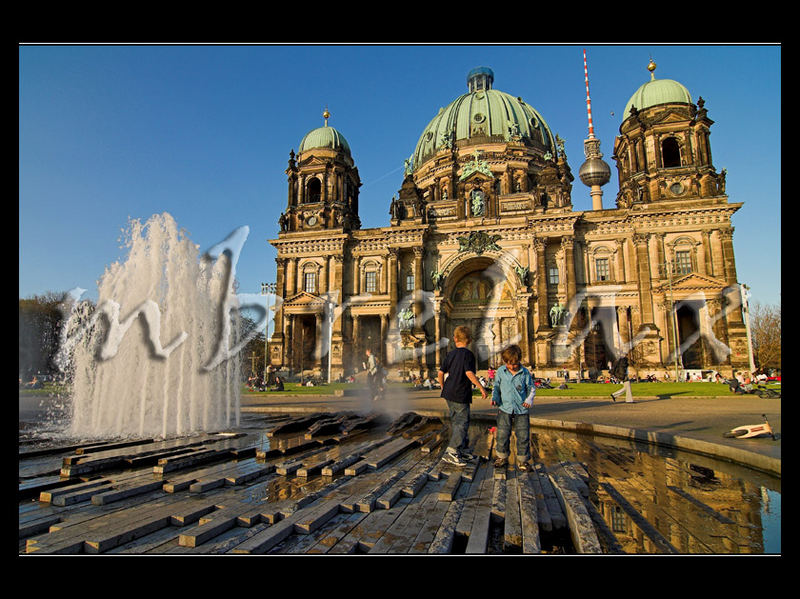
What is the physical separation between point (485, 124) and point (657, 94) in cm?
1836

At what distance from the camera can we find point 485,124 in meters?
53.8

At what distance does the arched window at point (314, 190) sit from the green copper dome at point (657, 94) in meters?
31.8

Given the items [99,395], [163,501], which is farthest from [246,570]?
[99,395]

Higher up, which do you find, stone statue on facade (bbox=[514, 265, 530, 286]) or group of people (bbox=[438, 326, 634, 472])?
stone statue on facade (bbox=[514, 265, 530, 286])

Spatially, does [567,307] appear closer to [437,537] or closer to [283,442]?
[283,442]

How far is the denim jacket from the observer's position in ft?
21.4

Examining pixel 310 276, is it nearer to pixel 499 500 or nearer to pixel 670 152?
pixel 670 152

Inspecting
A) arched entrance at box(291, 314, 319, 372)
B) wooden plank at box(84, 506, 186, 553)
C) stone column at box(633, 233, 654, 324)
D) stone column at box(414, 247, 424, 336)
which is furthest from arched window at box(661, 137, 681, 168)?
wooden plank at box(84, 506, 186, 553)

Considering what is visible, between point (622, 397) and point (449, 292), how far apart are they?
24295 millimetres

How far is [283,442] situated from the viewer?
8.31 m

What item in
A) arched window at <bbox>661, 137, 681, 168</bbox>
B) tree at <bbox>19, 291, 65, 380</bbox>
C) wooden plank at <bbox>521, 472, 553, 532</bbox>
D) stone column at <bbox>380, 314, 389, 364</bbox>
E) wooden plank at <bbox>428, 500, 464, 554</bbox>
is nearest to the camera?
wooden plank at <bbox>428, 500, 464, 554</bbox>

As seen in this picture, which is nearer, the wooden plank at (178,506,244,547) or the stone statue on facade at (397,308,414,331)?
the wooden plank at (178,506,244,547)

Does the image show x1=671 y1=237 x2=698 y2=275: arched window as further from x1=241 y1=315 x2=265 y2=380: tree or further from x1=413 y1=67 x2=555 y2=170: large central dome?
x1=241 y1=315 x2=265 y2=380: tree

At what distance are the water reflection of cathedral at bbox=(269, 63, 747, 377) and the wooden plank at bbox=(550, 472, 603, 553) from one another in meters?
33.0
